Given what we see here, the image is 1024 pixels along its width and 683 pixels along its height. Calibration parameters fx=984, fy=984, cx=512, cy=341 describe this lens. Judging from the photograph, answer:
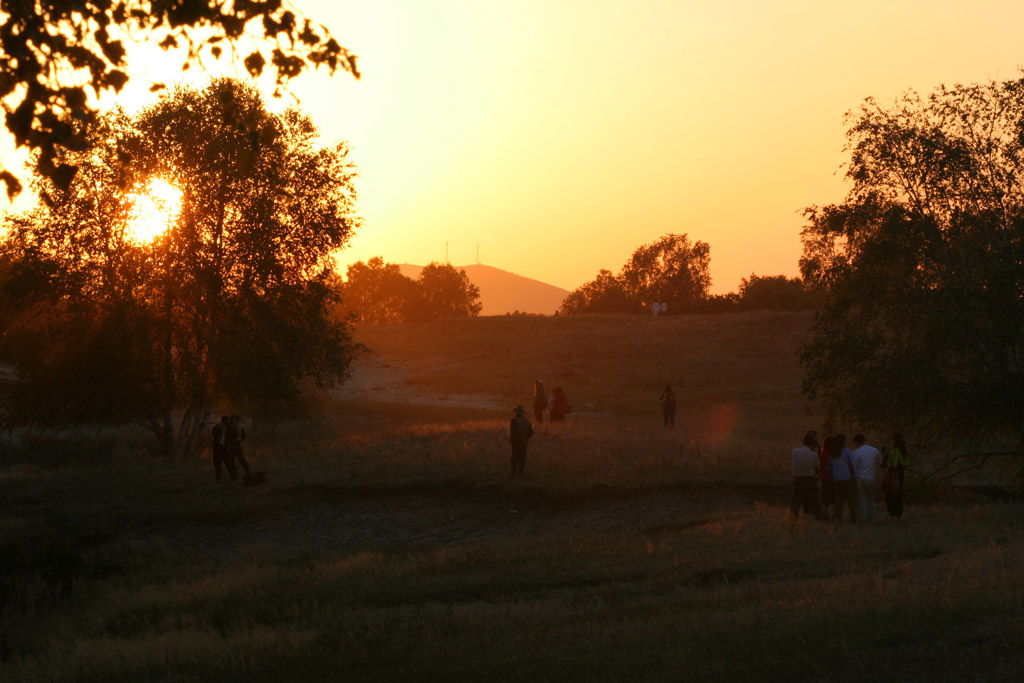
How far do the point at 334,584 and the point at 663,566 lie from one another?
4.85m

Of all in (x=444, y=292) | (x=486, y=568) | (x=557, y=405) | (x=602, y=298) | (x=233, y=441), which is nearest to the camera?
(x=486, y=568)

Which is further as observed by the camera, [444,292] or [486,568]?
[444,292]

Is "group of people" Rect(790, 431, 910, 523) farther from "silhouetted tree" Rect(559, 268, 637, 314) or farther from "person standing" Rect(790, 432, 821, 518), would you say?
"silhouetted tree" Rect(559, 268, 637, 314)

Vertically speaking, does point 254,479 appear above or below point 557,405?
below

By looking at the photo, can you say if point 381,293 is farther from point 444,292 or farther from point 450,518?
point 450,518

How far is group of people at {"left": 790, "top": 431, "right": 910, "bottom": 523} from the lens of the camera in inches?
678

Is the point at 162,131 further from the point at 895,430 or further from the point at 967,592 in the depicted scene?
the point at 967,592

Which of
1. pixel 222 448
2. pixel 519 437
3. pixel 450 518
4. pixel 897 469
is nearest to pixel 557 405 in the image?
pixel 519 437

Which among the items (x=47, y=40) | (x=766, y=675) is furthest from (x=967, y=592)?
(x=47, y=40)

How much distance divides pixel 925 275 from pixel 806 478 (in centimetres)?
691

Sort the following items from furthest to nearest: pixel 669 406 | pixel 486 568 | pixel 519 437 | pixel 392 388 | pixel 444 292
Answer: pixel 444 292 → pixel 392 388 → pixel 669 406 → pixel 519 437 → pixel 486 568

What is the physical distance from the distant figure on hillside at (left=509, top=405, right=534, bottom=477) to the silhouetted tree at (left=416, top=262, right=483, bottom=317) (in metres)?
139

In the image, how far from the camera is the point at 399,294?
527ft

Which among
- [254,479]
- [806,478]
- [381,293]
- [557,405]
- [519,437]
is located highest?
[381,293]
